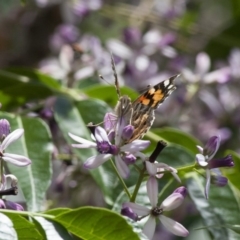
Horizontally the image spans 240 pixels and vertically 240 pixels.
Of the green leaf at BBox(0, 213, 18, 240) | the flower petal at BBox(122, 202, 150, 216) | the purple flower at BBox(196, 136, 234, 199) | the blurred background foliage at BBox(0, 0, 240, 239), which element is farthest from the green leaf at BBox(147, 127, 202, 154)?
the green leaf at BBox(0, 213, 18, 240)

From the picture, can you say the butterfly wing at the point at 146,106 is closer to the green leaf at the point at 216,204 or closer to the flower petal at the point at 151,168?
the flower petal at the point at 151,168

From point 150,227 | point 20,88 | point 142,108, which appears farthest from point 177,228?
point 20,88

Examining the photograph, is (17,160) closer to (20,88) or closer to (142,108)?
(142,108)

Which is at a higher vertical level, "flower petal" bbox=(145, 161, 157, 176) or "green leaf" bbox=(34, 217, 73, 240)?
"flower petal" bbox=(145, 161, 157, 176)

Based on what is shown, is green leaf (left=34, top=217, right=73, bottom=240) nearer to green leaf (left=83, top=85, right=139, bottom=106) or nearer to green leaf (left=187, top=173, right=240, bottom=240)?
green leaf (left=187, top=173, right=240, bottom=240)

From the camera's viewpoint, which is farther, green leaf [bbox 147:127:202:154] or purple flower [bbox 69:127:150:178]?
green leaf [bbox 147:127:202:154]

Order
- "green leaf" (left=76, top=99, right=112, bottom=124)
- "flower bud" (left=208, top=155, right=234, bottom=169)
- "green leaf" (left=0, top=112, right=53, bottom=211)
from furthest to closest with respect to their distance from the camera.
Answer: "green leaf" (left=76, top=99, right=112, bottom=124) < "green leaf" (left=0, top=112, right=53, bottom=211) < "flower bud" (left=208, top=155, right=234, bottom=169)

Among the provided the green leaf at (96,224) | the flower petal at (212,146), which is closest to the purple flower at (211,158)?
the flower petal at (212,146)
